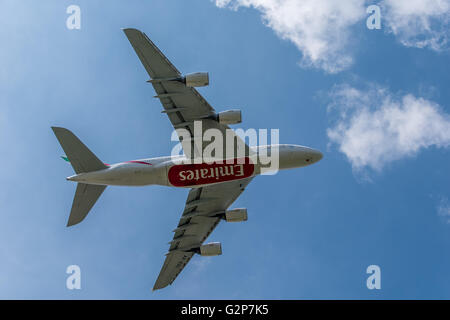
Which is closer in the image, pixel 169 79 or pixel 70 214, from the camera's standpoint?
pixel 169 79

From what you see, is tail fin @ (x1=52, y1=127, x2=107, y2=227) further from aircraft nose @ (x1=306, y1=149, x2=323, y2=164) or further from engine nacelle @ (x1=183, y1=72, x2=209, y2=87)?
aircraft nose @ (x1=306, y1=149, x2=323, y2=164)

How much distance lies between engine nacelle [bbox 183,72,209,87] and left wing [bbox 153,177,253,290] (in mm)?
10923

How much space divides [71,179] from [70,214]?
135 inches

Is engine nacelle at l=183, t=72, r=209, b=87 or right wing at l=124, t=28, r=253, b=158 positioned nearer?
right wing at l=124, t=28, r=253, b=158

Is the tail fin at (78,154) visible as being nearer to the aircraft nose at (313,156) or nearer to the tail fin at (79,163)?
the tail fin at (79,163)

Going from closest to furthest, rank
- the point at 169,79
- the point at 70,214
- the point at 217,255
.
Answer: the point at 169,79
the point at 70,214
the point at 217,255

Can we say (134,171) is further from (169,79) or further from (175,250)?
(175,250)

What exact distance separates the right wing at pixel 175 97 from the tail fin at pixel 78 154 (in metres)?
6.89

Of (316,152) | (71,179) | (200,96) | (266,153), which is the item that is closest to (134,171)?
(71,179)

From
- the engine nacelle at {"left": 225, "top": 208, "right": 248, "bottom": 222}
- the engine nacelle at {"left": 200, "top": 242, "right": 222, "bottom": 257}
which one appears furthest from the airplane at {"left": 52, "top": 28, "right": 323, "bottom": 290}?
the engine nacelle at {"left": 200, "top": 242, "right": 222, "bottom": 257}

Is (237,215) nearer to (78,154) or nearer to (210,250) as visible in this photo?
(210,250)

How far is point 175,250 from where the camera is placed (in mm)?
51281

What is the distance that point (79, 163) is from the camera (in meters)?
42.2

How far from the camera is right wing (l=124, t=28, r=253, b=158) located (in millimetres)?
38938
